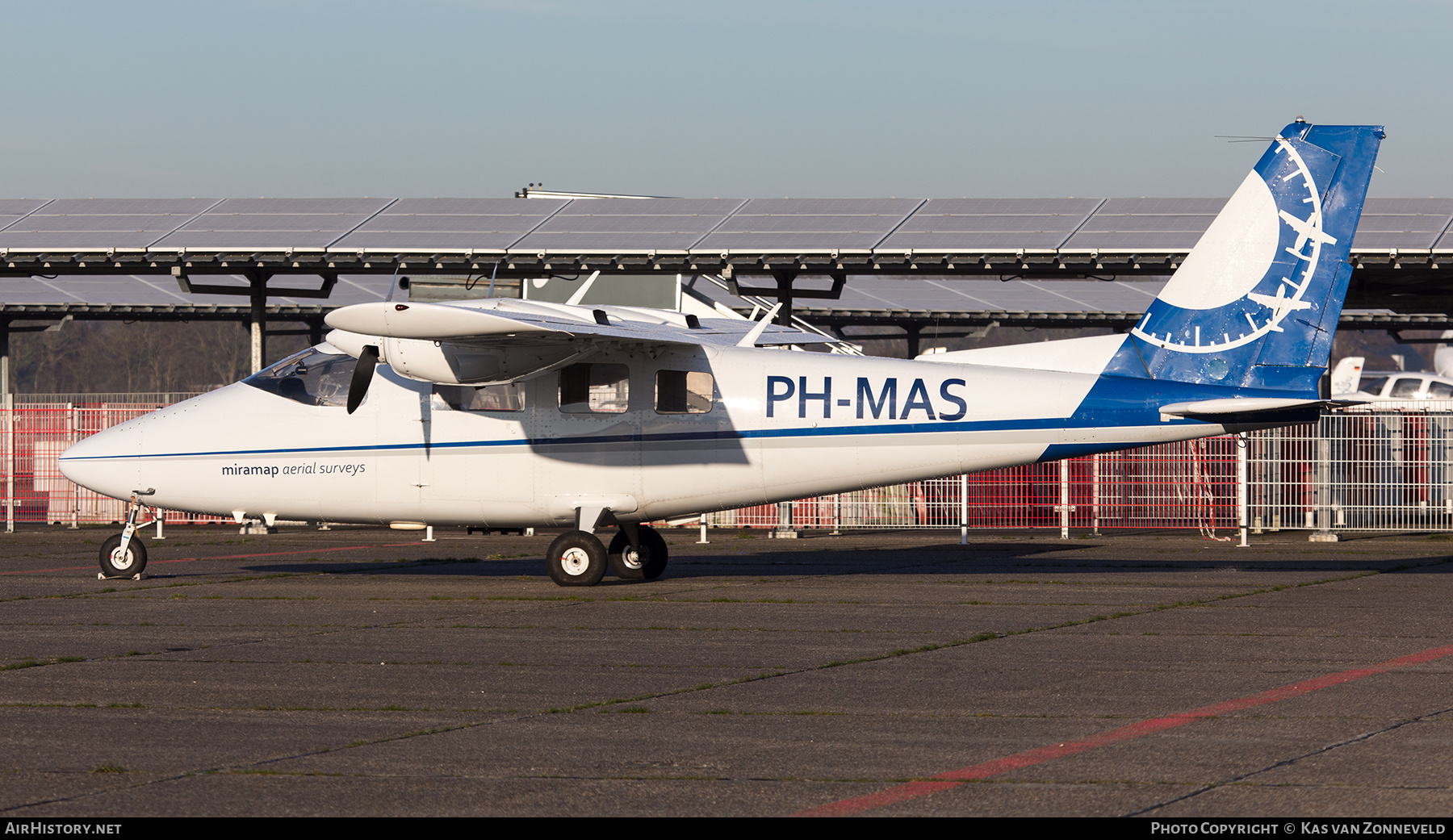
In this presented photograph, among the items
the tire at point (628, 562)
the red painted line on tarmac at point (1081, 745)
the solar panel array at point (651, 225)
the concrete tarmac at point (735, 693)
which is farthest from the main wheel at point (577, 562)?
the solar panel array at point (651, 225)

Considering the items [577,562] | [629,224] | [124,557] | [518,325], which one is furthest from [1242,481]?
[124,557]

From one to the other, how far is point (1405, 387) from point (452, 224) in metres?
29.3

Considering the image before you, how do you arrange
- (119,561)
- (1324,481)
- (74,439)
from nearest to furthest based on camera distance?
(119,561) < (1324,481) < (74,439)

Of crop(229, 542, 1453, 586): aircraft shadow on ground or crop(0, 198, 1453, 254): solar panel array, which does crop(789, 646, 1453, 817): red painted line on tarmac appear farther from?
crop(0, 198, 1453, 254): solar panel array

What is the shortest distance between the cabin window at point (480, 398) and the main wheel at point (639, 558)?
212cm

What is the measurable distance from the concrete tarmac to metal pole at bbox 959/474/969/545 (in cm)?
574

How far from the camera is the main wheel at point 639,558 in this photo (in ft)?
57.4

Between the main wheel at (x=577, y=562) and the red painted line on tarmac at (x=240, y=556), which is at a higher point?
the main wheel at (x=577, y=562)

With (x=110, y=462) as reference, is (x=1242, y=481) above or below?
below

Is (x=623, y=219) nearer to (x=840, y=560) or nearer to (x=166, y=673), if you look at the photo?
(x=840, y=560)

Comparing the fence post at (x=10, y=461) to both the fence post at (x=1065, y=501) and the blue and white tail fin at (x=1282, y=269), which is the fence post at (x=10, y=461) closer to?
the fence post at (x=1065, y=501)

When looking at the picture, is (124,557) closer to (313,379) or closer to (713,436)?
(313,379)

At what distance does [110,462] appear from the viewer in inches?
683

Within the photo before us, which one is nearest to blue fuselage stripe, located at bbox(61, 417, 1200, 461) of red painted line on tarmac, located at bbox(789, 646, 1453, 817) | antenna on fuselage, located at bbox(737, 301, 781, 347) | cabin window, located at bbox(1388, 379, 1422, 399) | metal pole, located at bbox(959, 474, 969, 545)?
antenna on fuselage, located at bbox(737, 301, 781, 347)
